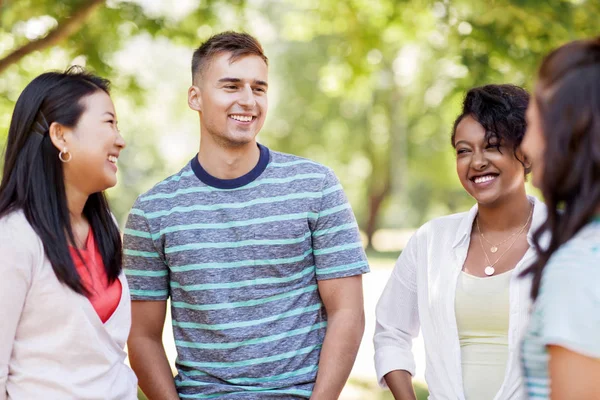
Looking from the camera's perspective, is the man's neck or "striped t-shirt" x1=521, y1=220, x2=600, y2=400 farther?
the man's neck

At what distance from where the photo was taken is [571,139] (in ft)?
5.71

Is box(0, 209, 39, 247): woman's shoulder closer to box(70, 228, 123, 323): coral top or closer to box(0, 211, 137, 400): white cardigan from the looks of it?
box(0, 211, 137, 400): white cardigan

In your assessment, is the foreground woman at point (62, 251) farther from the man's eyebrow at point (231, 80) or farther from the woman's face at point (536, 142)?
the woman's face at point (536, 142)

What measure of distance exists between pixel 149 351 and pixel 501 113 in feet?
5.68

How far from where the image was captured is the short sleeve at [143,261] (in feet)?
10.9

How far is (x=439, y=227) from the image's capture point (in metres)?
3.39

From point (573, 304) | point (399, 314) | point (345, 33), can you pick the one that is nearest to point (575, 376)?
point (573, 304)

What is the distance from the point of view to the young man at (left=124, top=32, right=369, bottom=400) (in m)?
3.22

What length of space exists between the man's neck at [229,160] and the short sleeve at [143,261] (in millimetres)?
342

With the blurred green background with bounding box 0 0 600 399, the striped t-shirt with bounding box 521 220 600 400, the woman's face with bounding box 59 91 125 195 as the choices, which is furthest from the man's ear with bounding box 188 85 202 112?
the striped t-shirt with bounding box 521 220 600 400

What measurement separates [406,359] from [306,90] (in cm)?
2600

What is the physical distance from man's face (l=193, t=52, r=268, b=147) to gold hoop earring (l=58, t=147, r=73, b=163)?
29.6 inches

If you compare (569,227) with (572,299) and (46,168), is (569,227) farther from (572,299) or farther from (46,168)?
(46,168)

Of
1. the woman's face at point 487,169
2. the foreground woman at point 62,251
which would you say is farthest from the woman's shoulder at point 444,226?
the foreground woman at point 62,251
